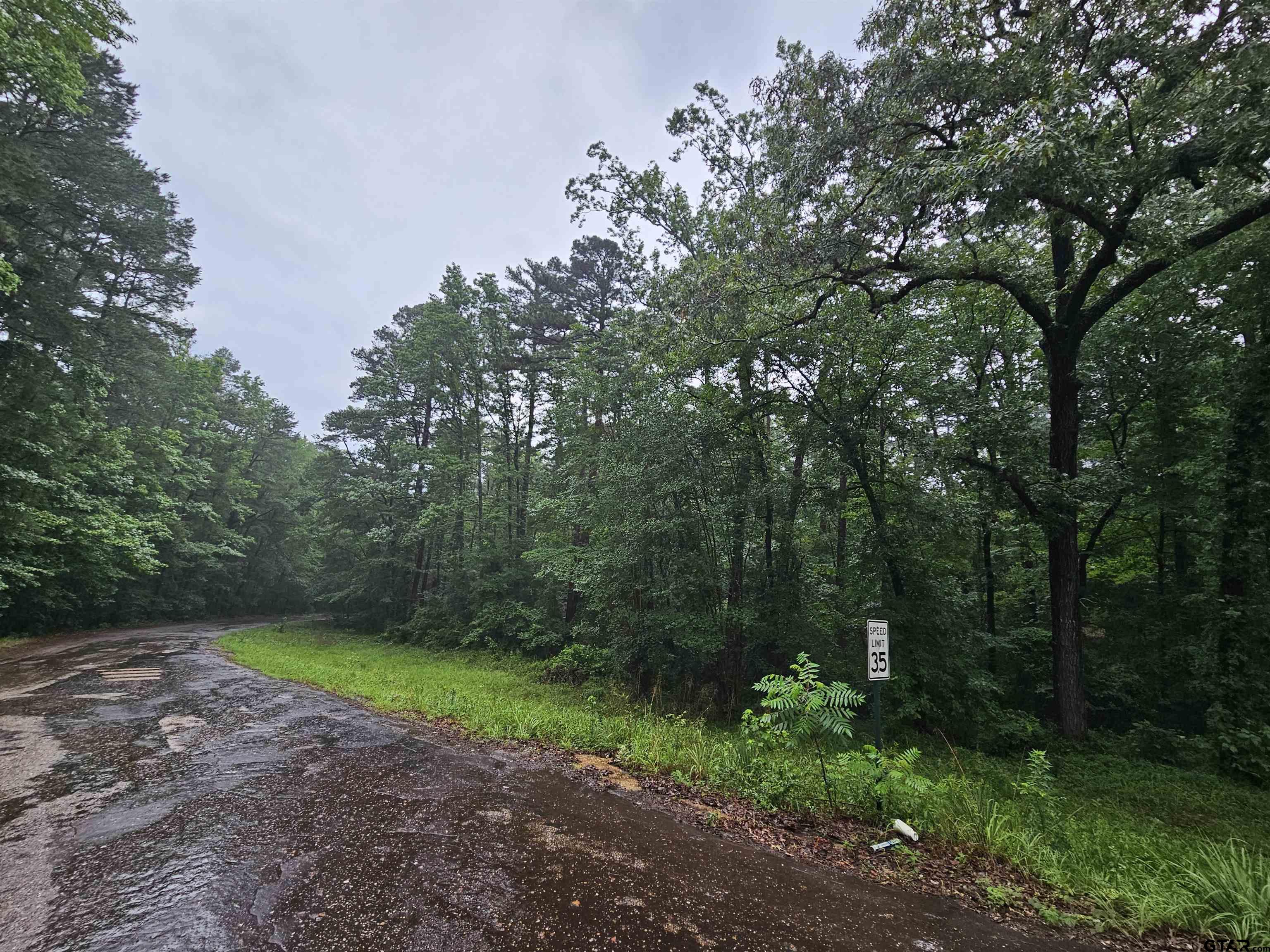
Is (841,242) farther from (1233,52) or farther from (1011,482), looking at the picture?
(1011,482)

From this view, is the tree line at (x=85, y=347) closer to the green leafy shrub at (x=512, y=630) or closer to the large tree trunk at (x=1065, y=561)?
the green leafy shrub at (x=512, y=630)

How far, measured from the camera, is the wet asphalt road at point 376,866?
2.66m

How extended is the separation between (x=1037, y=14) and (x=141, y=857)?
40.7ft

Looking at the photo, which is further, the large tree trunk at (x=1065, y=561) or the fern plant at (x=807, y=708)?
the large tree trunk at (x=1065, y=561)

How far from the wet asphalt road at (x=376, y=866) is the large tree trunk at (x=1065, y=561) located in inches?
282

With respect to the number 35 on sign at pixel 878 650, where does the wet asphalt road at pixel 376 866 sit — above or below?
below

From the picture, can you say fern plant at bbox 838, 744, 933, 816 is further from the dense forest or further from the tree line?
the tree line

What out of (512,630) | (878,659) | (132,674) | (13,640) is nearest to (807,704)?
(878,659)

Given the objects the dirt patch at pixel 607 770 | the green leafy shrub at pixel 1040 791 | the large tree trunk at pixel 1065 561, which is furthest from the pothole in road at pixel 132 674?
the large tree trunk at pixel 1065 561

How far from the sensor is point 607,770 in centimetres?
566

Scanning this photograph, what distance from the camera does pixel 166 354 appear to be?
17969mm

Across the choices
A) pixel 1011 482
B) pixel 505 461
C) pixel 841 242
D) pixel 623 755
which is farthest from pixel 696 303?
pixel 505 461

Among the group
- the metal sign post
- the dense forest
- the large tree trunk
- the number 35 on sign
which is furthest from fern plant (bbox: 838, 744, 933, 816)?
the large tree trunk

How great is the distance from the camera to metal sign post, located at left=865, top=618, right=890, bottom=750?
4.27 meters
